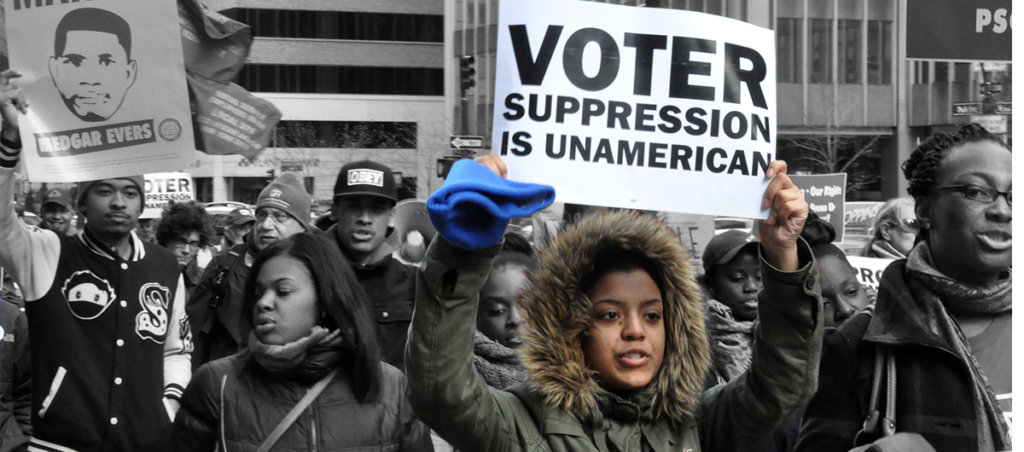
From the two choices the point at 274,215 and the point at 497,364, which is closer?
the point at 497,364

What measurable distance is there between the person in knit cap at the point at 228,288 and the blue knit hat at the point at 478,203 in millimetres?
3583

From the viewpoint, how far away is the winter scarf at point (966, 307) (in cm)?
348

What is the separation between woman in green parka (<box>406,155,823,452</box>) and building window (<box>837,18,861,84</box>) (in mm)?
40829

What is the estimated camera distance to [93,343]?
18.4 feet

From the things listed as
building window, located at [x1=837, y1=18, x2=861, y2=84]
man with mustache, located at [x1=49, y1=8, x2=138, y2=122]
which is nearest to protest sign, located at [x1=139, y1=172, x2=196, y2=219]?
man with mustache, located at [x1=49, y1=8, x2=138, y2=122]

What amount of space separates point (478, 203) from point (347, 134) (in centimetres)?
5518

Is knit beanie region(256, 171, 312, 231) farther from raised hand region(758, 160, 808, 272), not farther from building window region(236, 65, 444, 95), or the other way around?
building window region(236, 65, 444, 95)

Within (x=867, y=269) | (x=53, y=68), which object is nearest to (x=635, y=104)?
(x=53, y=68)

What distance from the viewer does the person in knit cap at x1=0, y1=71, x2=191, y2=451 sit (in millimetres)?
5496

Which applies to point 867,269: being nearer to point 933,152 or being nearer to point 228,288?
point 228,288

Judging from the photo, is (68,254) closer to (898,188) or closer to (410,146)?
(898,188)

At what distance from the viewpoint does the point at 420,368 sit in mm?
2643

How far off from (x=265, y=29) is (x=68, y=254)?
54.7 meters

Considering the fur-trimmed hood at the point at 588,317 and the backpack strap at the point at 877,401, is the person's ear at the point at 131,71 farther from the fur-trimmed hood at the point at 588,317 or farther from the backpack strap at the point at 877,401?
the backpack strap at the point at 877,401
